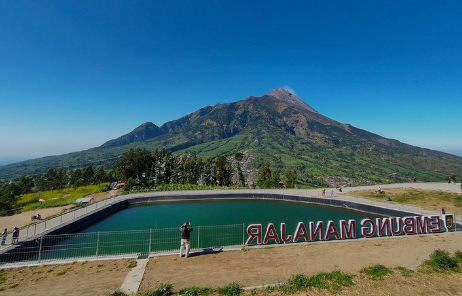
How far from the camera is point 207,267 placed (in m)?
12.0

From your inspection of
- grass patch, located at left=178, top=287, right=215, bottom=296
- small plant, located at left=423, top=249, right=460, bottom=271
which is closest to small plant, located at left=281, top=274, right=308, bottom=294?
grass patch, located at left=178, top=287, right=215, bottom=296

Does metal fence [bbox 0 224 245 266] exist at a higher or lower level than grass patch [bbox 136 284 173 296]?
lower

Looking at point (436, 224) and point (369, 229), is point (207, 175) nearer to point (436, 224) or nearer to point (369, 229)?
point (369, 229)

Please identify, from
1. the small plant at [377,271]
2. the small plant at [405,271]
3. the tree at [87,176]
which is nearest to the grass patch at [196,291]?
the small plant at [377,271]

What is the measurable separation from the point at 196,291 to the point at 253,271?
353 centimetres

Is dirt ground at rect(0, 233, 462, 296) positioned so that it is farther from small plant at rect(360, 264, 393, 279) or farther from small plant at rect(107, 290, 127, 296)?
A: small plant at rect(107, 290, 127, 296)

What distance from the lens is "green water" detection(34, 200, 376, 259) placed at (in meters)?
16.9

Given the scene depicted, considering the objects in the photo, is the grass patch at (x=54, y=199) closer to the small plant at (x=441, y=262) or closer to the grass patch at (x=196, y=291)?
the grass patch at (x=196, y=291)

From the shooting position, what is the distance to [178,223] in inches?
1021

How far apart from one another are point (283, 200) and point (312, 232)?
2329 cm

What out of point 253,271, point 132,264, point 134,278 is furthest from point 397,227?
point 132,264

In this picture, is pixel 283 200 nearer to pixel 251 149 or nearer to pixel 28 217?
pixel 28 217

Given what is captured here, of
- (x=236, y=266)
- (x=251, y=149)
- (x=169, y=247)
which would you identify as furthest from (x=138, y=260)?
(x=251, y=149)

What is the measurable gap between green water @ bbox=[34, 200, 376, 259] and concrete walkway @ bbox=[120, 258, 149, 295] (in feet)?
8.66
